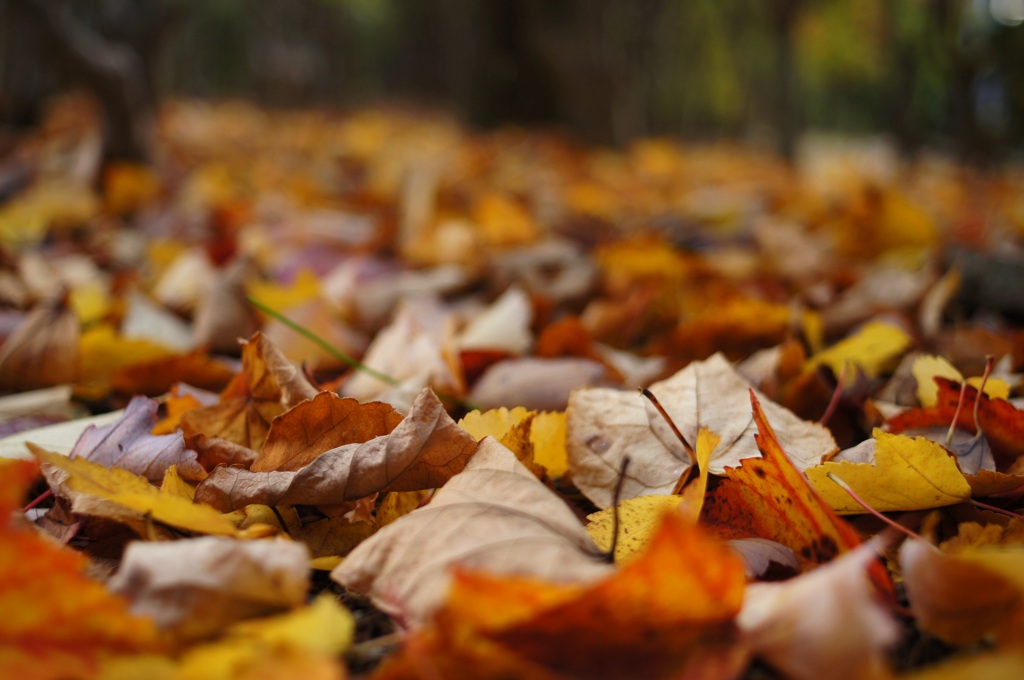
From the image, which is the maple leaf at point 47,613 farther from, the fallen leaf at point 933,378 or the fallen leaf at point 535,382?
the fallen leaf at point 933,378

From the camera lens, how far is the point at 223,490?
0.71 m

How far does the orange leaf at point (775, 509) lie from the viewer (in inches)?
24.2

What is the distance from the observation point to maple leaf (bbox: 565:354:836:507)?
796 millimetres

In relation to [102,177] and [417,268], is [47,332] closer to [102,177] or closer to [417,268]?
[417,268]

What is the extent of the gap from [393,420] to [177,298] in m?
0.99

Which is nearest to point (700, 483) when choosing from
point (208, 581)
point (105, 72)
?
point (208, 581)

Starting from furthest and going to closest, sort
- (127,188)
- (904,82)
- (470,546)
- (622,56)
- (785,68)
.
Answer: (622,56) → (785,68) → (904,82) → (127,188) → (470,546)

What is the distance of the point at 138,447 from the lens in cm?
80

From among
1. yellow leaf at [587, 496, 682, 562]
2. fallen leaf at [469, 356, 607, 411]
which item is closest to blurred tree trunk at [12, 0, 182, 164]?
fallen leaf at [469, 356, 607, 411]

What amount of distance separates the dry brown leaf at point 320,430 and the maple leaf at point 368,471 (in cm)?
4

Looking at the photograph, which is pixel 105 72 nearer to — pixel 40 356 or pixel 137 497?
pixel 40 356

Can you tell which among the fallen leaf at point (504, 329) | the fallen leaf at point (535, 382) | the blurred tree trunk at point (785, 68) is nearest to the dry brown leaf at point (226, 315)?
the fallen leaf at point (504, 329)

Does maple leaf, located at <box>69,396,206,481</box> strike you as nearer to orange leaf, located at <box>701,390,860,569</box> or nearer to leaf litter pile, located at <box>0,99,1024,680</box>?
leaf litter pile, located at <box>0,99,1024,680</box>

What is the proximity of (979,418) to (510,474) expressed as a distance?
0.48 metres
